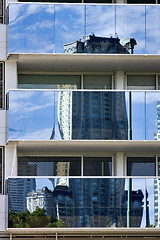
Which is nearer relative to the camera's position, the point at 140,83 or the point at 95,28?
the point at 95,28

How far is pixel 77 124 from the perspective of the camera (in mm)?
36000

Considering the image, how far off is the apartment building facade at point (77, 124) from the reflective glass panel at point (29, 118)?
3cm

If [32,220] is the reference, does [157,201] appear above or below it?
above

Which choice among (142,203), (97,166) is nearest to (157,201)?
(142,203)

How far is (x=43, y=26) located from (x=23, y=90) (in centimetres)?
237

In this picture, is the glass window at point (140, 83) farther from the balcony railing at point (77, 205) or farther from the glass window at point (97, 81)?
the balcony railing at point (77, 205)

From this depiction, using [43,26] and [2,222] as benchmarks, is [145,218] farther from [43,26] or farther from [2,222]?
[43,26]

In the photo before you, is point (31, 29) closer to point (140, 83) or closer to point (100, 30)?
point (100, 30)

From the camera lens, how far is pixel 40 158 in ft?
124

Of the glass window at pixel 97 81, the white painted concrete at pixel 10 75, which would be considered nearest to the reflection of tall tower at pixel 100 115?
the glass window at pixel 97 81

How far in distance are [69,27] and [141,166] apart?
18.1 feet

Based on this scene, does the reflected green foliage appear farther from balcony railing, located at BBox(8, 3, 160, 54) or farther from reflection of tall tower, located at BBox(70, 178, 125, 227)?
balcony railing, located at BBox(8, 3, 160, 54)

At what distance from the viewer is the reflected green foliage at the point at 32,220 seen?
115 feet

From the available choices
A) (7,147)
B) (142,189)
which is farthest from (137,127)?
(7,147)
